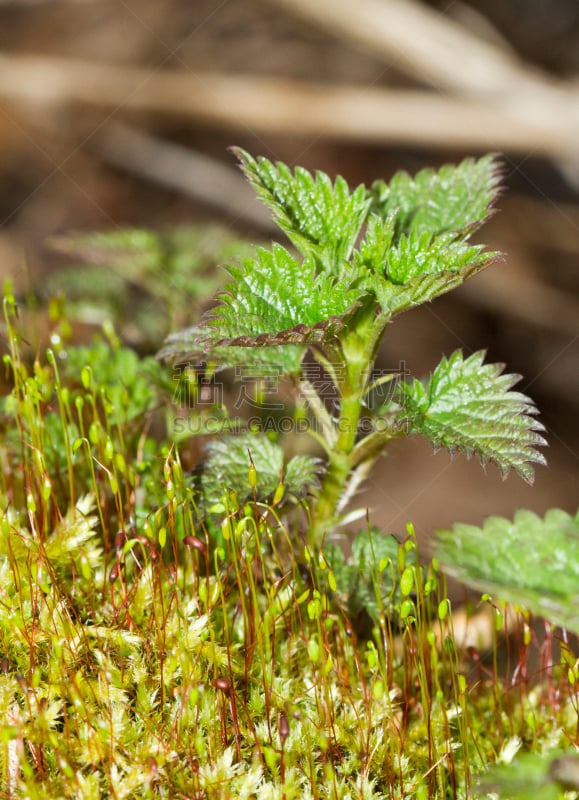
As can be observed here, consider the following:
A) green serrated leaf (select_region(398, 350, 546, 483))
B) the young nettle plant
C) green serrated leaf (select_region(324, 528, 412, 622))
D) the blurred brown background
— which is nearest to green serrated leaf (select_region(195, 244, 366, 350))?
the young nettle plant

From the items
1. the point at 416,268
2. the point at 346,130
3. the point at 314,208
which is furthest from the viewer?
the point at 346,130

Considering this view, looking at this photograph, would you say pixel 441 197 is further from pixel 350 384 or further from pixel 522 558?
pixel 522 558

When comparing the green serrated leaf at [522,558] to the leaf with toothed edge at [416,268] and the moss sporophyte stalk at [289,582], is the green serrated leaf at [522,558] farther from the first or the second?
the leaf with toothed edge at [416,268]

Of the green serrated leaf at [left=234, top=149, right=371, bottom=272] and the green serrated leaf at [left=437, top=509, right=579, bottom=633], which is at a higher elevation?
the green serrated leaf at [left=234, top=149, right=371, bottom=272]

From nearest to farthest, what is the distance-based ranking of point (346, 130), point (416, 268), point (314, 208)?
point (416, 268) < point (314, 208) < point (346, 130)

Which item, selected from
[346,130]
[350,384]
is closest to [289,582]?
[350,384]

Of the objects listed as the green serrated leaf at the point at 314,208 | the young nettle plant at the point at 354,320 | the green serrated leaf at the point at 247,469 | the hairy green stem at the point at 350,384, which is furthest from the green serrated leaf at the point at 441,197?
the green serrated leaf at the point at 247,469

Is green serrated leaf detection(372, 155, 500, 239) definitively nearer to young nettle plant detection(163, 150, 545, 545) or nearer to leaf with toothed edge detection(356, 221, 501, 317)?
young nettle plant detection(163, 150, 545, 545)

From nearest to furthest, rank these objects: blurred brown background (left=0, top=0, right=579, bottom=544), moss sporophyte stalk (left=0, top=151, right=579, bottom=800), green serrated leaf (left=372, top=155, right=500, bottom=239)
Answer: moss sporophyte stalk (left=0, top=151, right=579, bottom=800)
green serrated leaf (left=372, top=155, right=500, bottom=239)
blurred brown background (left=0, top=0, right=579, bottom=544)
